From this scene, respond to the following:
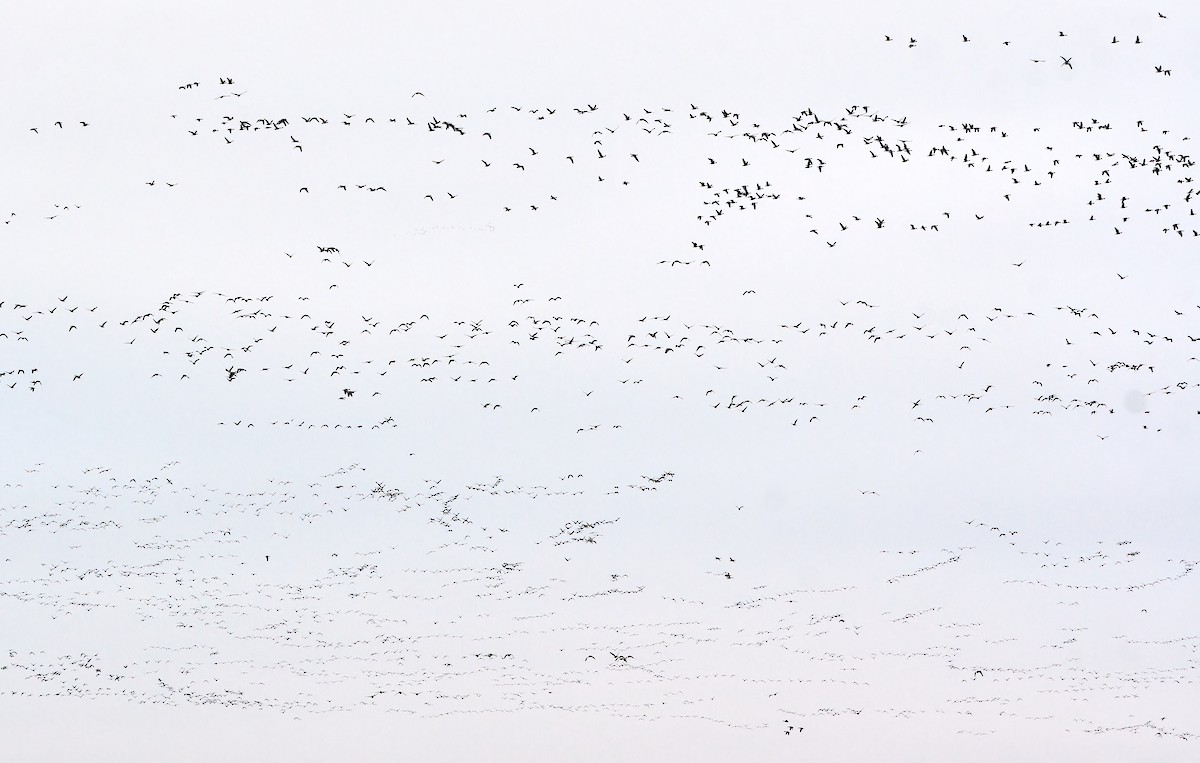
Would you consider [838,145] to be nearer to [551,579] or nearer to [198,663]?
[551,579]

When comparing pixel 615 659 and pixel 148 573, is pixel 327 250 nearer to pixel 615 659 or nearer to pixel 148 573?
pixel 148 573

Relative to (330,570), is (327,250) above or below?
above

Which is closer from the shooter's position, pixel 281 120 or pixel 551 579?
pixel 551 579

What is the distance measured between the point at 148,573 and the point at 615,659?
953 centimetres

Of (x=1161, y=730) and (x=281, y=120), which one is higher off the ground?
(x=281, y=120)

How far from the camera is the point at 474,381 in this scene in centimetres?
3491

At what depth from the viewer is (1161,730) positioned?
3291 cm

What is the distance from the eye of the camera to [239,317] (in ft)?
116

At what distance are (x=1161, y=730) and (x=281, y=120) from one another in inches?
862

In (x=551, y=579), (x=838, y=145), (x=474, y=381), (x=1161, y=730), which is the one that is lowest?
(x=1161, y=730)

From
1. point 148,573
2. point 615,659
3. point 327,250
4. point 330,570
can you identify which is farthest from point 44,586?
point 615,659

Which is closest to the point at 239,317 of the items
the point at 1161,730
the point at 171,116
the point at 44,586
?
the point at 171,116

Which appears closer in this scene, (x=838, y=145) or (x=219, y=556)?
(x=219, y=556)

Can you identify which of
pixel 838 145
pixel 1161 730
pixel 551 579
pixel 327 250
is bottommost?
pixel 1161 730
